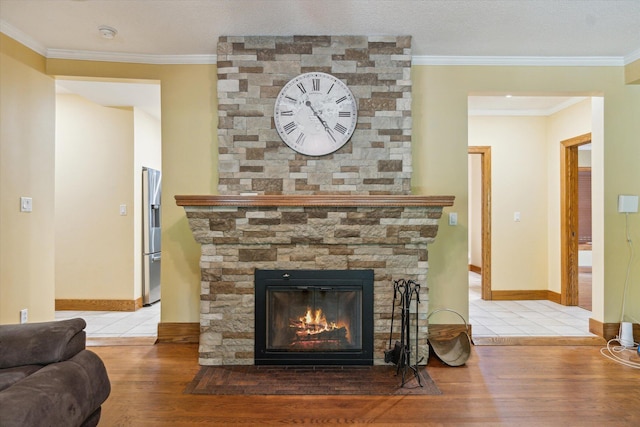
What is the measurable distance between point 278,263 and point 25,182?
7.23 ft

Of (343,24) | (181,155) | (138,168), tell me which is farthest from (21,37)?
(343,24)

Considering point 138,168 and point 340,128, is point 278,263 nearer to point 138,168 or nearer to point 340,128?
point 340,128

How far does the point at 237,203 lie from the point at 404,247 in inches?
51.3

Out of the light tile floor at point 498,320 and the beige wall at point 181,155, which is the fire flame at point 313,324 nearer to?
the beige wall at point 181,155

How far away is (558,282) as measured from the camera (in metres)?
4.98

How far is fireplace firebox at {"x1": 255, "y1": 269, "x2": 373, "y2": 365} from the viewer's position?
2949mm

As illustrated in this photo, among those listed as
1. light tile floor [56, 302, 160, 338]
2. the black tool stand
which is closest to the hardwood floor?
the black tool stand

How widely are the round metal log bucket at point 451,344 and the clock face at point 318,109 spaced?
69.5 inches

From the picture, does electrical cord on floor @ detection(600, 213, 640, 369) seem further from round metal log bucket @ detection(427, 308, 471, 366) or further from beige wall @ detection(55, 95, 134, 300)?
beige wall @ detection(55, 95, 134, 300)

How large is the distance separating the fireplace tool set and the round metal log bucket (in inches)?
9.0

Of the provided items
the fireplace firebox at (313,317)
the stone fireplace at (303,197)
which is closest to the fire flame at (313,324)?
the fireplace firebox at (313,317)

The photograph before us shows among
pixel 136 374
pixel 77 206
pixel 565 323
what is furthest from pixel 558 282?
pixel 77 206

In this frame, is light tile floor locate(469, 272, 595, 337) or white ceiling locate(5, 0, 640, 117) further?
light tile floor locate(469, 272, 595, 337)

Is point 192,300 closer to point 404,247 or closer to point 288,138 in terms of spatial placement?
point 288,138
